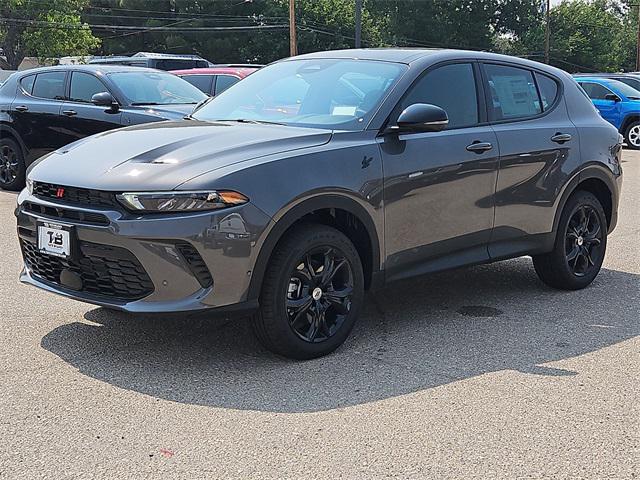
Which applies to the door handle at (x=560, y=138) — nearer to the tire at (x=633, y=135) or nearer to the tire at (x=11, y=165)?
the tire at (x=11, y=165)

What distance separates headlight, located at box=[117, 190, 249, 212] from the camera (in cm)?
400

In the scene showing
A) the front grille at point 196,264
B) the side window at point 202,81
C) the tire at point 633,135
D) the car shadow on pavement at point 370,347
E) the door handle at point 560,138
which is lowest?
the tire at point 633,135

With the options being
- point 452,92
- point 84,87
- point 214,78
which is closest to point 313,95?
point 452,92

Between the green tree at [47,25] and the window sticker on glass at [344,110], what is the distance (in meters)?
45.2

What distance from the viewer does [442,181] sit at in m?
5.00

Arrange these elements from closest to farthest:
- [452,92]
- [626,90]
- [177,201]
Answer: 1. [177,201]
2. [452,92]
3. [626,90]

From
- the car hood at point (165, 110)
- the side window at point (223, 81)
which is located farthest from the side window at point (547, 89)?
the side window at point (223, 81)

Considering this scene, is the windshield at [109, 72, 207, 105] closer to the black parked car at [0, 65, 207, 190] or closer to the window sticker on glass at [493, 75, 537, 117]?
the black parked car at [0, 65, 207, 190]

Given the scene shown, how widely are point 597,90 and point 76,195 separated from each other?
55.1ft

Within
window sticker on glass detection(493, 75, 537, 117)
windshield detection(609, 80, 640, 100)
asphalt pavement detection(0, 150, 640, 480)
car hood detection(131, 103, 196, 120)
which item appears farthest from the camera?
windshield detection(609, 80, 640, 100)

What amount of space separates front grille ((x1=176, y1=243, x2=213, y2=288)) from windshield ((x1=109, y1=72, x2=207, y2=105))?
6170 millimetres

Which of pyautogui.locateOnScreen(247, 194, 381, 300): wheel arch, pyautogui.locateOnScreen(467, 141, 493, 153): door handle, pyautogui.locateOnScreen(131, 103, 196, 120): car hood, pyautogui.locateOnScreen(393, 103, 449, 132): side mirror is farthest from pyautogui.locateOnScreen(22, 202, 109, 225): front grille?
pyautogui.locateOnScreen(131, 103, 196, 120): car hood

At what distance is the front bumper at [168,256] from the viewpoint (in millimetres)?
3982

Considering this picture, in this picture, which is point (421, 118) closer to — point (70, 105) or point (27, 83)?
point (70, 105)
